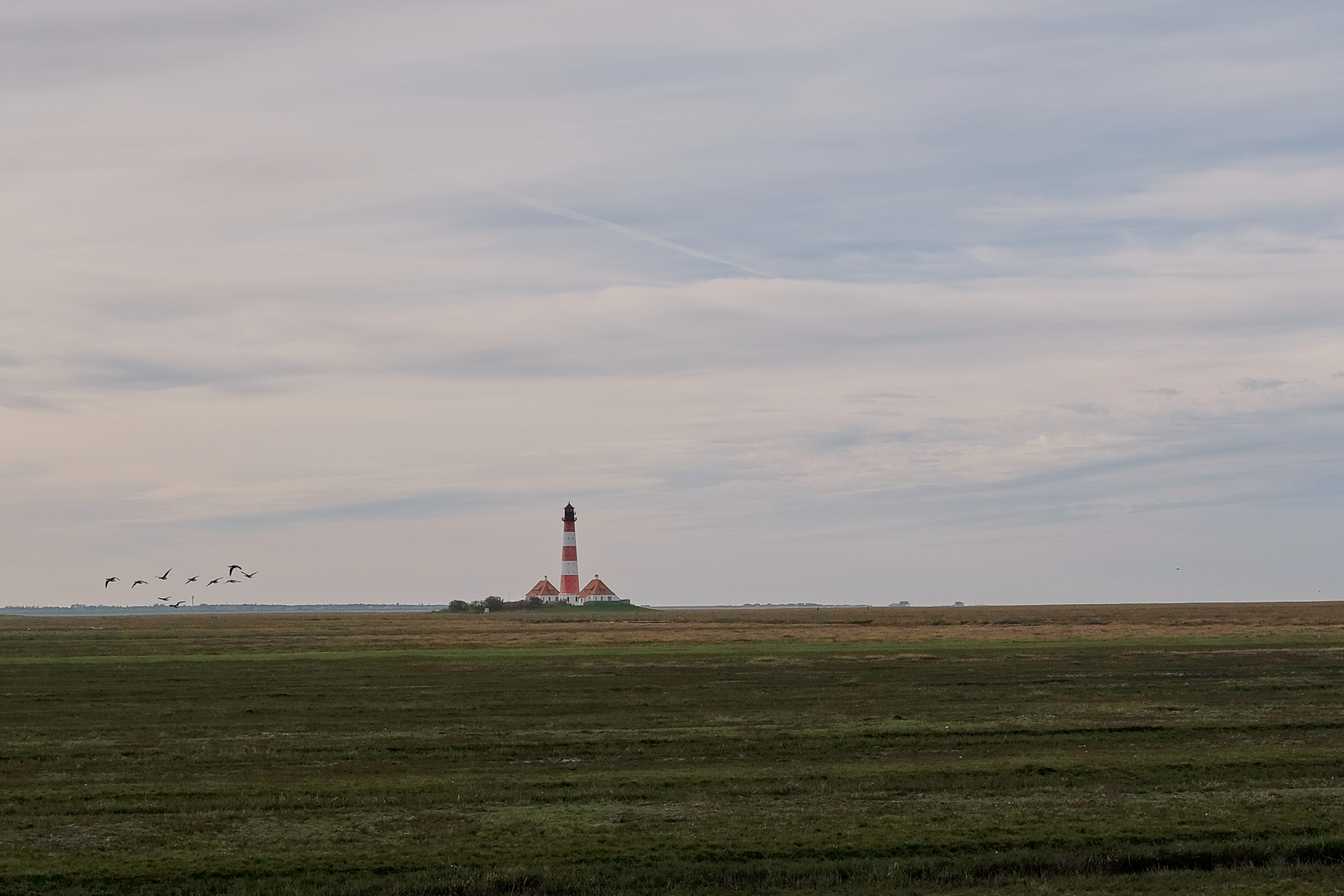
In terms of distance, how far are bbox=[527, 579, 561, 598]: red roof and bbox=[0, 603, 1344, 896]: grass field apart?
471 ft

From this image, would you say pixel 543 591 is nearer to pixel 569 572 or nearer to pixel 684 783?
pixel 569 572

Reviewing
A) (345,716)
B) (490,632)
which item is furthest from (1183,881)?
(490,632)

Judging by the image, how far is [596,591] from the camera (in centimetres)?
19325

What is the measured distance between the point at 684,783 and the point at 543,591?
567 feet

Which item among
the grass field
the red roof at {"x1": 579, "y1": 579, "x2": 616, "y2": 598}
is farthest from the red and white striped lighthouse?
the grass field

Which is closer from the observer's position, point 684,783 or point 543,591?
point 684,783

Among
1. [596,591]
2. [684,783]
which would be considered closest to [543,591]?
[596,591]

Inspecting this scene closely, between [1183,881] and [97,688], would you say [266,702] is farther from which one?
[1183,881]

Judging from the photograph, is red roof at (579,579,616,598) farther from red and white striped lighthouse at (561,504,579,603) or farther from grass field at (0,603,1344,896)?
grass field at (0,603,1344,896)

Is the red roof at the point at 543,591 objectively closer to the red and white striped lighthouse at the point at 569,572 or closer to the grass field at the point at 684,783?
the red and white striped lighthouse at the point at 569,572

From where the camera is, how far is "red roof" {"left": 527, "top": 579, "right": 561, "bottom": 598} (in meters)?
191

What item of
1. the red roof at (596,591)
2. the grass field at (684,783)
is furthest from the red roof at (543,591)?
the grass field at (684,783)

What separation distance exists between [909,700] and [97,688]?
26675 millimetres

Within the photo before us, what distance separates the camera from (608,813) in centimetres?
1988
